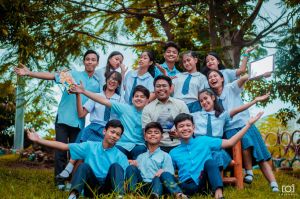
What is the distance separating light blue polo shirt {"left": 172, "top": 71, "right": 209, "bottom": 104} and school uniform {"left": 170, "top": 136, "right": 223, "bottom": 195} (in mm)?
878

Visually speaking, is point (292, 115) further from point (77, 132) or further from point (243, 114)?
point (77, 132)

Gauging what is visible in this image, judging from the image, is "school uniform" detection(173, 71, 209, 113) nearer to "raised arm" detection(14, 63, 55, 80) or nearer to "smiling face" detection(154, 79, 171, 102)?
"smiling face" detection(154, 79, 171, 102)

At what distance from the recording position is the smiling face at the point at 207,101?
5289mm

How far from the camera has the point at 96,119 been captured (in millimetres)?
5566

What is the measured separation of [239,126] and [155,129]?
1190 mm

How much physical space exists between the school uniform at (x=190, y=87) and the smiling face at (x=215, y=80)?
0.23 meters

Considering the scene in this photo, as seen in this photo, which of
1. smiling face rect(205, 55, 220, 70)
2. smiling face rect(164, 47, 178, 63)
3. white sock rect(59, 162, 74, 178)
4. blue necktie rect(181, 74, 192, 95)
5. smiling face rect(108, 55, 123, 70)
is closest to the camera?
white sock rect(59, 162, 74, 178)

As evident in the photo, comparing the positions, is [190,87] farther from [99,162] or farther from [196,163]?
[99,162]

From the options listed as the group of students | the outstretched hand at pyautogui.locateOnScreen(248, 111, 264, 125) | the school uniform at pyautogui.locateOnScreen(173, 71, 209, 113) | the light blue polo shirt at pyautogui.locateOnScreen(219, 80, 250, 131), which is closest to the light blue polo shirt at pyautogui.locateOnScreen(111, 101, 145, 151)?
the group of students

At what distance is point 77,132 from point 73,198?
6.34ft

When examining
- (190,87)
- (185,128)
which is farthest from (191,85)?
(185,128)

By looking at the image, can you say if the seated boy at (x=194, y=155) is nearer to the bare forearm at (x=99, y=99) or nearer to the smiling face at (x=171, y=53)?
the bare forearm at (x=99, y=99)

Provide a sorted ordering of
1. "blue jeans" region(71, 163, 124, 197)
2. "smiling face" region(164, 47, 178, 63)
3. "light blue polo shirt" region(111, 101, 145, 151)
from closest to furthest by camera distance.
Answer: "blue jeans" region(71, 163, 124, 197) → "light blue polo shirt" region(111, 101, 145, 151) → "smiling face" region(164, 47, 178, 63)

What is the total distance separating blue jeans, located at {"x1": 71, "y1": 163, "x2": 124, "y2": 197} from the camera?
4.23 m
